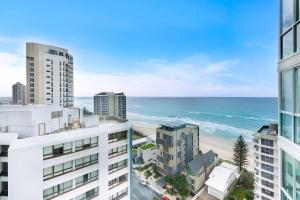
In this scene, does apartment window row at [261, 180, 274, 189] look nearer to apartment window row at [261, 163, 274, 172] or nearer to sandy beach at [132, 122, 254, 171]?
apartment window row at [261, 163, 274, 172]

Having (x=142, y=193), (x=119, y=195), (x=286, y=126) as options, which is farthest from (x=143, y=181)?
(x=286, y=126)

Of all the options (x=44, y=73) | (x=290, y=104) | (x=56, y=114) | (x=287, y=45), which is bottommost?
(x=56, y=114)

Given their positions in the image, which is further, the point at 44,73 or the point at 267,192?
the point at 44,73

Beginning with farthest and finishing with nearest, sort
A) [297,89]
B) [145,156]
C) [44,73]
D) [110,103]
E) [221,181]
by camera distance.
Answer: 1. [110,103]
2. [44,73]
3. [145,156]
4. [221,181]
5. [297,89]

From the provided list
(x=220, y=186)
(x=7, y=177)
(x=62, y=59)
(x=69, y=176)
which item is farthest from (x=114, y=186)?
(x=62, y=59)

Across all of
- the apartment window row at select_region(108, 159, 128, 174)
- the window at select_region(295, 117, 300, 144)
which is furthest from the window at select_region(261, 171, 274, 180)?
the window at select_region(295, 117, 300, 144)

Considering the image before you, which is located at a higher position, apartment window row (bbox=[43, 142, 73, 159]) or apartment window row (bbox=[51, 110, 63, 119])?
apartment window row (bbox=[51, 110, 63, 119])

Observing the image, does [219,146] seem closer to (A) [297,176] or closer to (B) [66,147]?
(B) [66,147]
